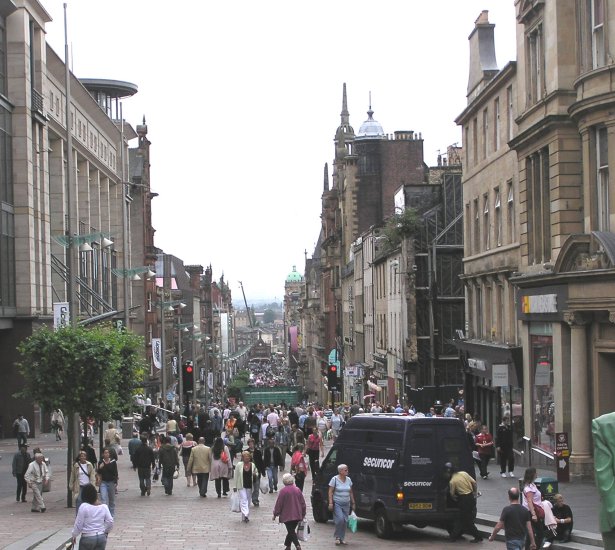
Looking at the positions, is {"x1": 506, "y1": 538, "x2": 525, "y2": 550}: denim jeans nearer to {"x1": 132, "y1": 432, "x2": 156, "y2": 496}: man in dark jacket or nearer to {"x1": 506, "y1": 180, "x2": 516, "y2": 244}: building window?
{"x1": 132, "y1": 432, "x2": 156, "y2": 496}: man in dark jacket

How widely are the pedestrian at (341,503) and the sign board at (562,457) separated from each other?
7686mm

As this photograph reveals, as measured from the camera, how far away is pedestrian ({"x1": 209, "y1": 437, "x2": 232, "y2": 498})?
25.8 m

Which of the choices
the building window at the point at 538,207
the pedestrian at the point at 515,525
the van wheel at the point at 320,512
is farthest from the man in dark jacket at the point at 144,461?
the pedestrian at the point at 515,525

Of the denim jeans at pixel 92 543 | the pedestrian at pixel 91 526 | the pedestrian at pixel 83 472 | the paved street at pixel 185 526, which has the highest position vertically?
the pedestrian at pixel 91 526

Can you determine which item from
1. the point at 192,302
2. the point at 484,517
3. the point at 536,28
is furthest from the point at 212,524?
the point at 192,302

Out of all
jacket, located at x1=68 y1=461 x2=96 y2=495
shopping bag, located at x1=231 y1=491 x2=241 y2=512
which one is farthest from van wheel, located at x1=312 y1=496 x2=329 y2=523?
jacket, located at x1=68 y1=461 x2=96 y2=495

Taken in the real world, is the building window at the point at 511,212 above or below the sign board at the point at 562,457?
above

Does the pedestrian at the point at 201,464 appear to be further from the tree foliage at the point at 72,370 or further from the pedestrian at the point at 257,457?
the tree foliage at the point at 72,370

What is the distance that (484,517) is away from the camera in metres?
21.0

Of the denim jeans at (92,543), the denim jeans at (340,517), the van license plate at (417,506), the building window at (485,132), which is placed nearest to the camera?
the denim jeans at (92,543)

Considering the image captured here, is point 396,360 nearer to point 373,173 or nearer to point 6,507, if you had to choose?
point 373,173

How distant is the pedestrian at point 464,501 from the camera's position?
19.2 m

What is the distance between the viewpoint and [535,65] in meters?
29.3

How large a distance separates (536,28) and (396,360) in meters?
32.2
